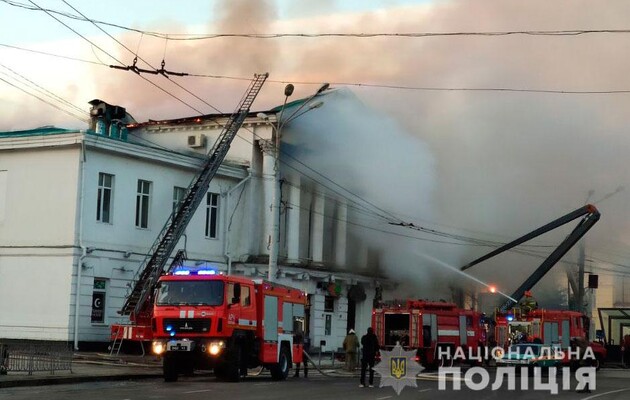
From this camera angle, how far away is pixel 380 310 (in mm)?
38938

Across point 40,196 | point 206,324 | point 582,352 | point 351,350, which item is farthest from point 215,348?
point 582,352

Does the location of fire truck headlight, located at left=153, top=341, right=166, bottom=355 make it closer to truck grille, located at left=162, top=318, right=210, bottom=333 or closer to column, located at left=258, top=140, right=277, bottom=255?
truck grille, located at left=162, top=318, right=210, bottom=333

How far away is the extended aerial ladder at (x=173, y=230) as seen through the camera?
35.6m

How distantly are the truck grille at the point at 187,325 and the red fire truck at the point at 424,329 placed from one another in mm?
14662

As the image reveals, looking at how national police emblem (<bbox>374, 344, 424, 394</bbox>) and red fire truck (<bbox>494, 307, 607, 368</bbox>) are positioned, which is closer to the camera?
national police emblem (<bbox>374, 344, 424, 394</bbox>)

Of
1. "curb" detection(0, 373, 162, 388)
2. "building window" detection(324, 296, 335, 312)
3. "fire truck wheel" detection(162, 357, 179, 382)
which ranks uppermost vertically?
"building window" detection(324, 296, 335, 312)

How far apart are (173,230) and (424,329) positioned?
1062 centimetres

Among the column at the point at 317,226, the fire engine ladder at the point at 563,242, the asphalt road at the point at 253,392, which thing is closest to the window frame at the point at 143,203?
the column at the point at 317,226

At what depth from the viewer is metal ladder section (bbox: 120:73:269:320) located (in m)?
35.8

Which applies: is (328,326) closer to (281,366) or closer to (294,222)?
(294,222)

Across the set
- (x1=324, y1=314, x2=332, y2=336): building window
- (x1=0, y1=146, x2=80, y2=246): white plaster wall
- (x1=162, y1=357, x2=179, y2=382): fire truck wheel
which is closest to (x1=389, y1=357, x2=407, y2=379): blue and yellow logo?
(x1=162, y1=357, x2=179, y2=382): fire truck wheel

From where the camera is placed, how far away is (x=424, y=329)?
38.5 meters

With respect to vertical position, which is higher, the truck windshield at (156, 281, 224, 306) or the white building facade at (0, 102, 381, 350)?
the white building facade at (0, 102, 381, 350)

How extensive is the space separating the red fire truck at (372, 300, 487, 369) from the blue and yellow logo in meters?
11.4
